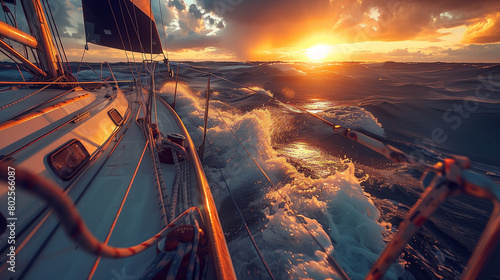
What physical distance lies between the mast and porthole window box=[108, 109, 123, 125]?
170cm

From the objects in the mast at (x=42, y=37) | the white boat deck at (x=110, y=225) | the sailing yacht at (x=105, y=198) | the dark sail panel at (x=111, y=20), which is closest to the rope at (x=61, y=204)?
the sailing yacht at (x=105, y=198)

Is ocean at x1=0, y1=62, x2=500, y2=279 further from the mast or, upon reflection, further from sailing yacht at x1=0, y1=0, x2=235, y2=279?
the mast

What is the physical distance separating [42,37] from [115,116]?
2.22 metres

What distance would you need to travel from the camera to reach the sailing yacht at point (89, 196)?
4.60 feet

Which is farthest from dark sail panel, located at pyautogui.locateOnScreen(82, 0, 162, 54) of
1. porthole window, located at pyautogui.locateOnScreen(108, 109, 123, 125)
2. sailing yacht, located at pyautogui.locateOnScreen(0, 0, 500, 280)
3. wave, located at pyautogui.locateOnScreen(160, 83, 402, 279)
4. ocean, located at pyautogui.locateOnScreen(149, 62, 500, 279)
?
wave, located at pyautogui.locateOnScreen(160, 83, 402, 279)

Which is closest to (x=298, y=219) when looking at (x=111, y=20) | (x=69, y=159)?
(x=69, y=159)

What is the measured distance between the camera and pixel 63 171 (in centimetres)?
240

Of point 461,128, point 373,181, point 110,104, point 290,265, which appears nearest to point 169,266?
point 290,265

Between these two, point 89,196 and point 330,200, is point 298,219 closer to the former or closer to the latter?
point 330,200

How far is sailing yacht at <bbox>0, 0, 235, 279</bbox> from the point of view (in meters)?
1.40

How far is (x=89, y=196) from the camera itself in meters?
Answer: 2.36

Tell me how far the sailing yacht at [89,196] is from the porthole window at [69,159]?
0.01 m

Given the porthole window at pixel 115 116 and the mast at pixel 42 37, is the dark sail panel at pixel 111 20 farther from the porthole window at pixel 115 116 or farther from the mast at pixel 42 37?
the porthole window at pixel 115 116

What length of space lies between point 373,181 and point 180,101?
1125cm
